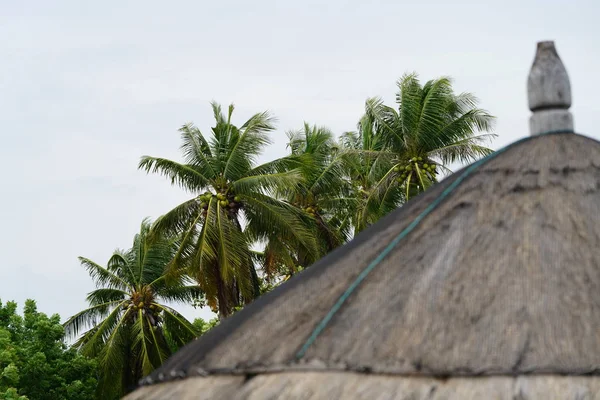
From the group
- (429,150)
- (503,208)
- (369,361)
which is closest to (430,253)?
(503,208)

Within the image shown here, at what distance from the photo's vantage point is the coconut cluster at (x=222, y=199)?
24.8 m

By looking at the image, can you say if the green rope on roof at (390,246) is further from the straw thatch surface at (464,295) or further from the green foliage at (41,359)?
the green foliage at (41,359)

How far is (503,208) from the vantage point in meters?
4.32

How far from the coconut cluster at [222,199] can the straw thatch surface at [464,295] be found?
20.0 metres

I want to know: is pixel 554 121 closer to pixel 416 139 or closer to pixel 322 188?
pixel 416 139

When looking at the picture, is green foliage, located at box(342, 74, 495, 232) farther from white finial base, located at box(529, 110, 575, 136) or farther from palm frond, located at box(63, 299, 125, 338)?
white finial base, located at box(529, 110, 575, 136)

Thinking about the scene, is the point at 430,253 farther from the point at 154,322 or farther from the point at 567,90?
the point at 154,322

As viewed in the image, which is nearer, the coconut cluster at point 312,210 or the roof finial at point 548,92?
the roof finial at point 548,92

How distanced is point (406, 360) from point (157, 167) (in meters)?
22.1

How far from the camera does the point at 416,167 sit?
26219 mm

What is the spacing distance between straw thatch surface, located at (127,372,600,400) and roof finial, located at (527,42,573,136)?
1606mm

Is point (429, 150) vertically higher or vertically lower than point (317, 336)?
higher

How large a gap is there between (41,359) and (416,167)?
390 inches

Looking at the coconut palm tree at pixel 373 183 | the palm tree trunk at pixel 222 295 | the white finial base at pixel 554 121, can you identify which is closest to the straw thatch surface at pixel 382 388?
the white finial base at pixel 554 121
